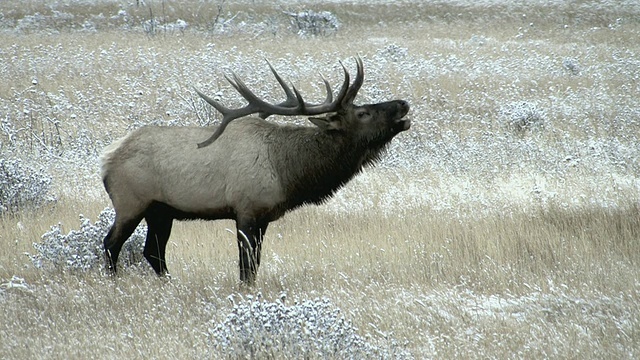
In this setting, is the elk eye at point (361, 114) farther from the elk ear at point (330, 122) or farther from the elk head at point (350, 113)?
the elk ear at point (330, 122)

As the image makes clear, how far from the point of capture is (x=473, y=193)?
9.51m

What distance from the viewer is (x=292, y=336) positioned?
15.2 ft

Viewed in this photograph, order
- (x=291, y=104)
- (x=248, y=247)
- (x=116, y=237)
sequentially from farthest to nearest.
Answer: (x=291, y=104), (x=116, y=237), (x=248, y=247)

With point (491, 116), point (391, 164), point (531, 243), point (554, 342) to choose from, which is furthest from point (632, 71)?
point (554, 342)

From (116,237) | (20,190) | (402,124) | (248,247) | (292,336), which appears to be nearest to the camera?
(292,336)

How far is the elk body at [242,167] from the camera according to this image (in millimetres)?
6102

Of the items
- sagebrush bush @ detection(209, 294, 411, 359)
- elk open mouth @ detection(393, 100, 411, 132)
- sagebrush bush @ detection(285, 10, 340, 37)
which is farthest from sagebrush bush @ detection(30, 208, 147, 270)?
sagebrush bush @ detection(285, 10, 340, 37)

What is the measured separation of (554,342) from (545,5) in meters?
32.5

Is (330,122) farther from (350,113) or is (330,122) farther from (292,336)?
(292,336)

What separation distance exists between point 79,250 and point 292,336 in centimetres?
286

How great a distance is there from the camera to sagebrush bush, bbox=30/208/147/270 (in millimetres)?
6566

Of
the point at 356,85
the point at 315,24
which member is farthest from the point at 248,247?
the point at 315,24

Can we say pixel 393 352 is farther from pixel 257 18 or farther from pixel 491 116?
pixel 257 18

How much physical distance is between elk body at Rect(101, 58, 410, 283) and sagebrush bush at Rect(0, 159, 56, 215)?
116 inches
